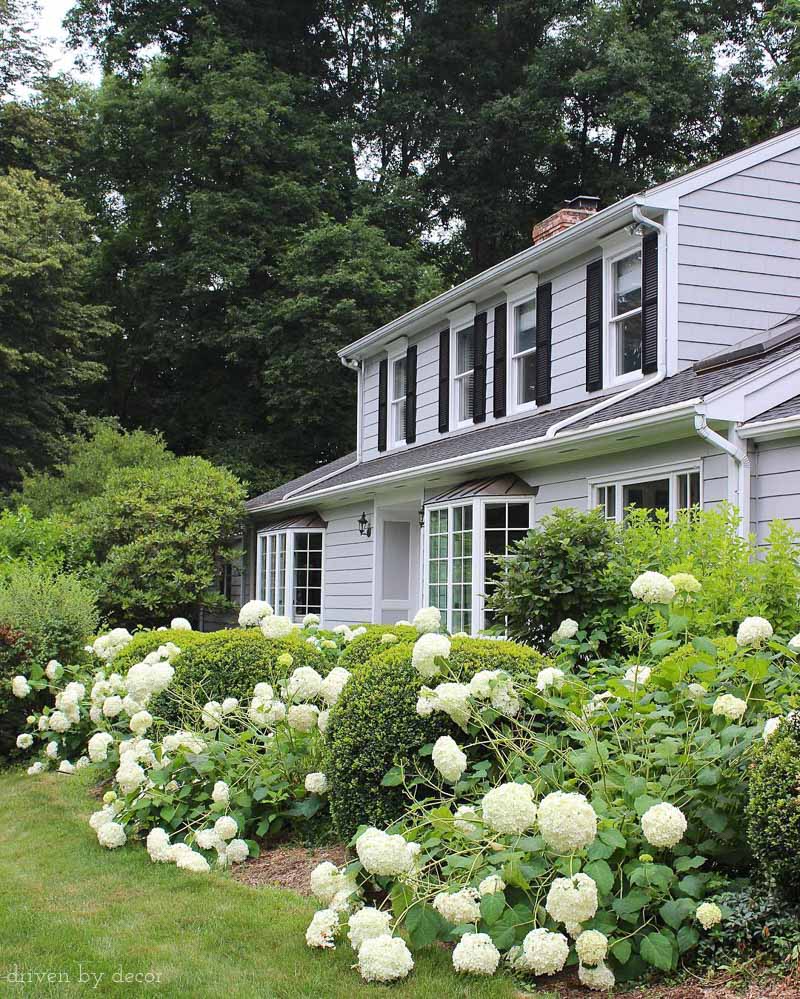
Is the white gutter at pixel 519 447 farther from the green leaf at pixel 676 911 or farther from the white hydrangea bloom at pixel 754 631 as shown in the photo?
the green leaf at pixel 676 911

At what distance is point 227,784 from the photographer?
4.97 m

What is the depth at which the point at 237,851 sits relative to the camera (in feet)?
15.4

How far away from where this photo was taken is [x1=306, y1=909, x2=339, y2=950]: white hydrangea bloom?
11.5ft

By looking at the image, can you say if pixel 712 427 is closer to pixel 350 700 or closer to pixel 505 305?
pixel 350 700

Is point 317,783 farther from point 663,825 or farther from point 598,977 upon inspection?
point 663,825

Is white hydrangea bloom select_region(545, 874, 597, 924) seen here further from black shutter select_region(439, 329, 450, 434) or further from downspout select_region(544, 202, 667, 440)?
black shutter select_region(439, 329, 450, 434)

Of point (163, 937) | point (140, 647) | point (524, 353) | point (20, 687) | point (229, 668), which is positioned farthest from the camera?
point (524, 353)

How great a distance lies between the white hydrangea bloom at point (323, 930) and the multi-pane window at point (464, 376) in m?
10.4

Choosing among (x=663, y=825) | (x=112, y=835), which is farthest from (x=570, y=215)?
(x=663, y=825)

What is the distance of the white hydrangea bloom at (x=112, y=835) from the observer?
507cm

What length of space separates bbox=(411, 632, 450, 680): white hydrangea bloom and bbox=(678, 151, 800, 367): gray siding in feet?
20.5

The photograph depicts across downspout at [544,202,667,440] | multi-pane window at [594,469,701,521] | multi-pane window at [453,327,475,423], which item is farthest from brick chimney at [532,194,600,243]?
multi-pane window at [594,469,701,521]

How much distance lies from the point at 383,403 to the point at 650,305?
7.11 meters

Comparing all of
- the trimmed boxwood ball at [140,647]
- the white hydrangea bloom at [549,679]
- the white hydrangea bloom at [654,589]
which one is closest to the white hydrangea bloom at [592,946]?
the white hydrangea bloom at [549,679]
